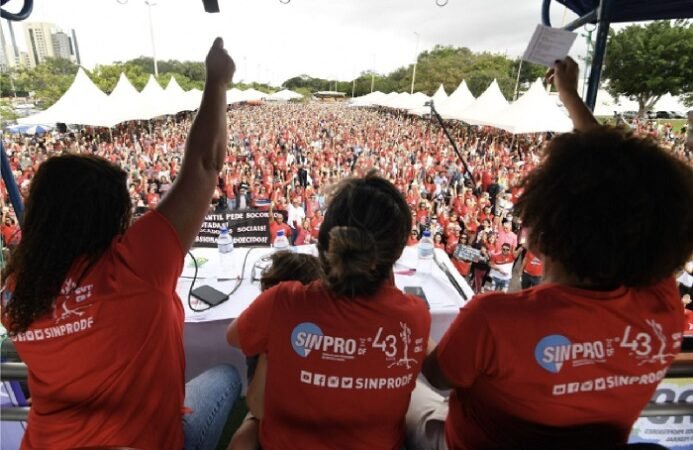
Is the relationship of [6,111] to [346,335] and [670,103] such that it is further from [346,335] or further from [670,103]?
[670,103]

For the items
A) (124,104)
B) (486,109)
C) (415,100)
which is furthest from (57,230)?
(415,100)

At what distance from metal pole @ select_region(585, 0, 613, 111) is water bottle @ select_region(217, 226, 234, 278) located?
161 centimetres

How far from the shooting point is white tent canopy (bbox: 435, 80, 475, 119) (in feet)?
39.2

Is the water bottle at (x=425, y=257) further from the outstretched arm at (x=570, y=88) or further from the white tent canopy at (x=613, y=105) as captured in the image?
the white tent canopy at (x=613, y=105)

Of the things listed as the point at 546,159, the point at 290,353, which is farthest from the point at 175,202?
the point at 546,159

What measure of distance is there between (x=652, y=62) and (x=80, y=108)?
2606cm

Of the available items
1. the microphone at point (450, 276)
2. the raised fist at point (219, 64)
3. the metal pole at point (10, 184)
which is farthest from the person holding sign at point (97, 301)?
the microphone at point (450, 276)

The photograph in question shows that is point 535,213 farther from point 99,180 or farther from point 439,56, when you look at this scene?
point 439,56

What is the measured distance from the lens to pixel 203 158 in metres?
0.89

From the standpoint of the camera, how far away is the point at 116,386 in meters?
0.79

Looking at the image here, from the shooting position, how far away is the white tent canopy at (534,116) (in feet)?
26.6

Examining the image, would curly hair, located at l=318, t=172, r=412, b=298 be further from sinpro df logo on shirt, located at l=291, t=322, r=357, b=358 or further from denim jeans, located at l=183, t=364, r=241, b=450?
denim jeans, located at l=183, t=364, r=241, b=450

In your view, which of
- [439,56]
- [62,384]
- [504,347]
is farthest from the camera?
[439,56]

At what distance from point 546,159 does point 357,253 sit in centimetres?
41
